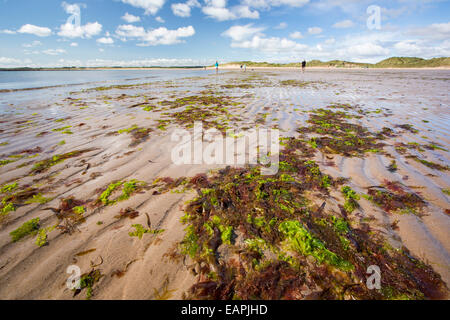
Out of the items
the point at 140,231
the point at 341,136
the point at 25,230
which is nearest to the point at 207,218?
the point at 140,231

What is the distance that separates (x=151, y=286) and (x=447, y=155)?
5.43 m

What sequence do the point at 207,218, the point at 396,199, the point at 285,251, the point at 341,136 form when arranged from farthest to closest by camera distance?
the point at 341,136 → the point at 396,199 → the point at 207,218 → the point at 285,251

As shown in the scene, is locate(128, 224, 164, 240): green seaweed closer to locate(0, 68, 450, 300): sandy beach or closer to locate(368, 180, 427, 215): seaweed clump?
locate(0, 68, 450, 300): sandy beach

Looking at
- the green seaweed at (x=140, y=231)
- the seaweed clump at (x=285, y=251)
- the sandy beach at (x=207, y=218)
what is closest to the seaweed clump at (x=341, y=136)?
the sandy beach at (x=207, y=218)

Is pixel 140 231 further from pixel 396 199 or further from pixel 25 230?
pixel 396 199

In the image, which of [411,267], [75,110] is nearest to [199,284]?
[411,267]

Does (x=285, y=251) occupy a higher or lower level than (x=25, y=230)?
lower

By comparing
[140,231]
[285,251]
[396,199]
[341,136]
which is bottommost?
[285,251]

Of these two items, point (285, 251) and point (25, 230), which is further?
point (25, 230)

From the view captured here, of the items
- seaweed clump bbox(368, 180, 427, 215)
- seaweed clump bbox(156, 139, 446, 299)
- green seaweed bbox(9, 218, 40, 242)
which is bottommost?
seaweed clump bbox(156, 139, 446, 299)

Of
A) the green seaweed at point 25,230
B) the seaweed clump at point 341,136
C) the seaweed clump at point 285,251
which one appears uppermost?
the seaweed clump at point 341,136

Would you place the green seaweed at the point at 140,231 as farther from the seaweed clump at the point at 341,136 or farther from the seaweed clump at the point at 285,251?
the seaweed clump at the point at 341,136

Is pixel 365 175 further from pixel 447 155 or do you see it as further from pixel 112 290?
pixel 112 290

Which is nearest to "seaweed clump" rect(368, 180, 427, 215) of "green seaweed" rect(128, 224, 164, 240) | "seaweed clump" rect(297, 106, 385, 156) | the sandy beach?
the sandy beach
